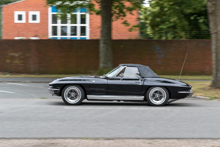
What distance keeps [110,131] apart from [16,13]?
1387 inches

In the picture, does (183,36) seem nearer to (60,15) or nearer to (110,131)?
(60,15)

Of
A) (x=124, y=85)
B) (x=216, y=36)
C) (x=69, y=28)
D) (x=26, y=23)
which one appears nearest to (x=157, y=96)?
(x=124, y=85)

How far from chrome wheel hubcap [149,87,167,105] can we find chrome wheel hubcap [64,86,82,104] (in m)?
2.19

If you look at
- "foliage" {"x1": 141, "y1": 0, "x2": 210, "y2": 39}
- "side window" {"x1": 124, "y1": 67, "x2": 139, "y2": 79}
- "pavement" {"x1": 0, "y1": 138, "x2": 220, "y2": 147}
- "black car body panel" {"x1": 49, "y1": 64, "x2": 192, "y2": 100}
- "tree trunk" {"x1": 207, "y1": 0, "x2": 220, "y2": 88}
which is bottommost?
"pavement" {"x1": 0, "y1": 138, "x2": 220, "y2": 147}

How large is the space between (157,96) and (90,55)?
1450 cm

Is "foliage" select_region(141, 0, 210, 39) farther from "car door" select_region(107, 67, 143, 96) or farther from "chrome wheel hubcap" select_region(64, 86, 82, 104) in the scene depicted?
"chrome wheel hubcap" select_region(64, 86, 82, 104)

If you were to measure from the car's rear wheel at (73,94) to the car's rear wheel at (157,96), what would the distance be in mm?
2031

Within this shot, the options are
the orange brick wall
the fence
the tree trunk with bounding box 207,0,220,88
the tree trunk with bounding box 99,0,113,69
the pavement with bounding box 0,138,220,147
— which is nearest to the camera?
the pavement with bounding box 0,138,220,147

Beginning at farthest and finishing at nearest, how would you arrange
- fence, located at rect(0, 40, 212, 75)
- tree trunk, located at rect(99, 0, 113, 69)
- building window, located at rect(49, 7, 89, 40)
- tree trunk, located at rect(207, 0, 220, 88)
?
building window, located at rect(49, 7, 89, 40) → fence, located at rect(0, 40, 212, 75) → tree trunk, located at rect(99, 0, 113, 69) → tree trunk, located at rect(207, 0, 220, 88)

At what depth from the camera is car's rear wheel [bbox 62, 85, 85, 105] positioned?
8.99 m

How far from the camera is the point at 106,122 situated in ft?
21.6

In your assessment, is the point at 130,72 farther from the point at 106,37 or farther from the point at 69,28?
the point at 69,28

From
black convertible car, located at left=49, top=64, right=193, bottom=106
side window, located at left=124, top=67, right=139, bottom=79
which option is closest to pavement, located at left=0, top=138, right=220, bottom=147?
black convertible car, located at left=49, top=64, right=193, bottom=106

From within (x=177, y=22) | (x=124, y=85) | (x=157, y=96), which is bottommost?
(x=157, y=96)
